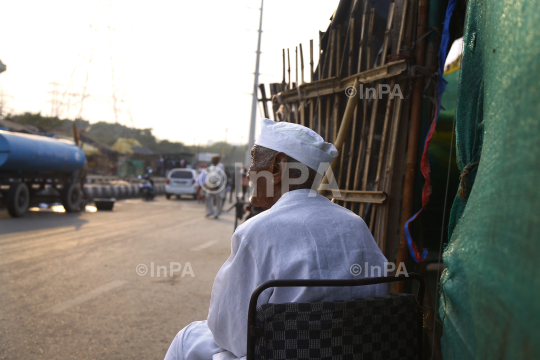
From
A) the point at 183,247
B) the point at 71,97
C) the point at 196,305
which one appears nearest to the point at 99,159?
the point at 71,97

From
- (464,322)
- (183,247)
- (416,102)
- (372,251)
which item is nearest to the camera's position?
(464,322)

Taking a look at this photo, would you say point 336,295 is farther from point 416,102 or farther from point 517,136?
point 416,102

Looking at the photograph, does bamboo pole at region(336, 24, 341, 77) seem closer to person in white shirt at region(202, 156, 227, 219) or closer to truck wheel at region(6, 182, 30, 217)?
person in white shirt at region(202, 156, 227, 219)

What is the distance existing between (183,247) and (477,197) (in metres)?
6.64

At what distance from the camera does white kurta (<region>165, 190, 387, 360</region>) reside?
4.88 feet

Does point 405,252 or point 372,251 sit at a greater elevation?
point 372,251

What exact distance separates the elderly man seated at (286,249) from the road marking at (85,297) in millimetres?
2661

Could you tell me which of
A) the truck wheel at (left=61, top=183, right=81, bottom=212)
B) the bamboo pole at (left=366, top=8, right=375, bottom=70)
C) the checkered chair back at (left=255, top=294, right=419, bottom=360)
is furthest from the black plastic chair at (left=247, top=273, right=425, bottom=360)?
the truck wheel at (left=61, top=183, right=81, bottom=212)

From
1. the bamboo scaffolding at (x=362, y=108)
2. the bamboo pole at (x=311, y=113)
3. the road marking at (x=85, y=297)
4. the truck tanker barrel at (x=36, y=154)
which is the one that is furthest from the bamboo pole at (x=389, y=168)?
the truck tanker barrel at (x=36, y=154)

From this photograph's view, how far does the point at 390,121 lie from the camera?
11.1ft

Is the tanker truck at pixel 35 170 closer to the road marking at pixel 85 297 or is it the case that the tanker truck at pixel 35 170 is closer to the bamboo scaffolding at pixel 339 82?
the road marking at pixel 85 297

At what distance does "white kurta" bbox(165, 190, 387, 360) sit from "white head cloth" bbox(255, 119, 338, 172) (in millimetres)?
211

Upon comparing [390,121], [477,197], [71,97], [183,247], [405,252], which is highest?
[71,97]

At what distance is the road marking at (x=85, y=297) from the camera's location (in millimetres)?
3908
